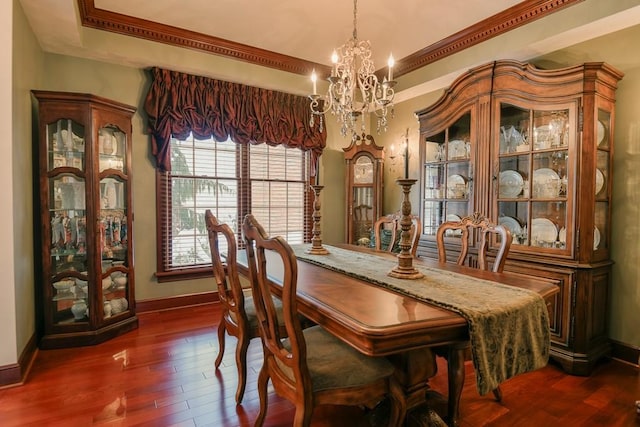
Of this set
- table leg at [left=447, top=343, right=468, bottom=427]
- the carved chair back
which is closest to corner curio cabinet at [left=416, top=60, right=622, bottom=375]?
the carved chair back

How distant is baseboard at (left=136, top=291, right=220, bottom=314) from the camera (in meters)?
3.57

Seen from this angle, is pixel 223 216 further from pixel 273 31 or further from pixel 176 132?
pixel 273 31

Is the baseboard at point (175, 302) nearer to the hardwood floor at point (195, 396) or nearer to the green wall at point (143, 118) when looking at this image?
the green wall at point (143, 118)


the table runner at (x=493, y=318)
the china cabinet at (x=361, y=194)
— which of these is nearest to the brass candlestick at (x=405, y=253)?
the table runner at (x=493, y=318)

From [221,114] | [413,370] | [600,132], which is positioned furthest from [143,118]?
[600,132]

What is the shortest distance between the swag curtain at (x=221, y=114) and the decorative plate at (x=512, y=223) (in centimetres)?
231

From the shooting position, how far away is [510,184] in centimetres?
288

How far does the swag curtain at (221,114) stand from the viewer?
3492mm

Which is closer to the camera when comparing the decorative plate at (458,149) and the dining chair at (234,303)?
the dining chair at (234,303)

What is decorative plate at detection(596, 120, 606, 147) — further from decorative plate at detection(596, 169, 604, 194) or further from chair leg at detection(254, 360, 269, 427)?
chair leg at detection(254, 360, 269, 427)

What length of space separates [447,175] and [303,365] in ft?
8.67

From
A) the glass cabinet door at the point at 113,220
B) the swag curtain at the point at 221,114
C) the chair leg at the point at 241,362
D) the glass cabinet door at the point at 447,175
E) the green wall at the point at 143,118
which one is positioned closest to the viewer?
the chair leg at the point at 241,362

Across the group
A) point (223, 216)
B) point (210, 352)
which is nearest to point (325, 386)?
point (210, 352)

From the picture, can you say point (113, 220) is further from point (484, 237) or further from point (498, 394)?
point (498, 394)
